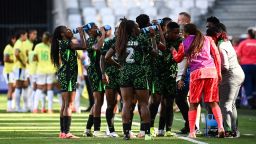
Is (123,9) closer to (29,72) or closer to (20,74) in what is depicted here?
(20,74)

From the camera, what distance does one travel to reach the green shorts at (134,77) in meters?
16.5

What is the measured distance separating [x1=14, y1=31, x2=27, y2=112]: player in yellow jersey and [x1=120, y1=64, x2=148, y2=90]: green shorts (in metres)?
11.3

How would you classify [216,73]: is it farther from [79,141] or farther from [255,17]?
[255,17]

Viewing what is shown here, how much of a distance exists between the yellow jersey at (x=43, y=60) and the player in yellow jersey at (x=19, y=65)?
0.92 m

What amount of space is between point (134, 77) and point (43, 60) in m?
10.5

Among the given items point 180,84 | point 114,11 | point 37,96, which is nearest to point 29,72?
point 37,96

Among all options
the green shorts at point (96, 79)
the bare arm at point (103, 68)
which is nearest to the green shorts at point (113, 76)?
the green shorts at point (96, 79)

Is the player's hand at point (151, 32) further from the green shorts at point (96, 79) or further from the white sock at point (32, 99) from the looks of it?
the white sock at point (32, 99)

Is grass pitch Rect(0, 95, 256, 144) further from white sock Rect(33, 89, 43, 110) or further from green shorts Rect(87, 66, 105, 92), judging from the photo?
green shorts Rect(87, 66, 105, 92)

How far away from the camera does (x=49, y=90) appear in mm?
26641

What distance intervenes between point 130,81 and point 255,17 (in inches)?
896

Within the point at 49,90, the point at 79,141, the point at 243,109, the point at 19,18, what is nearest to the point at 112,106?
the point at 79,141

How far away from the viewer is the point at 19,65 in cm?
2786

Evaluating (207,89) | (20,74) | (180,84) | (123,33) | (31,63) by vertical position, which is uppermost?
(31,63)
